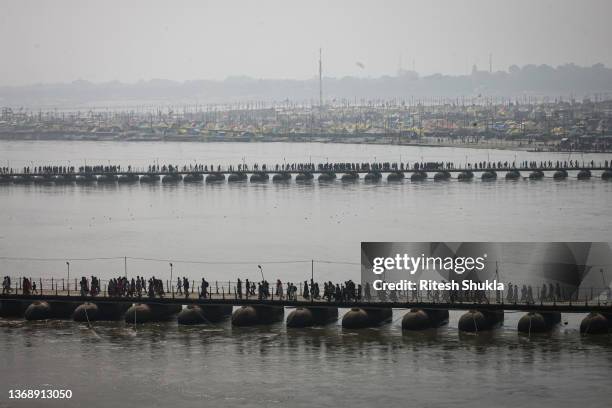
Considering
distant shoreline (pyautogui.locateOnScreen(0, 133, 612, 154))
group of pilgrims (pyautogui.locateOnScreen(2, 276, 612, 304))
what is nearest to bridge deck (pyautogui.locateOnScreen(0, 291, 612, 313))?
group of pilgrims (pyautogui.locateOnScreen(2, 276, 612, 304))

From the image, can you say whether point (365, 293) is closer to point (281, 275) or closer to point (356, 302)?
point (356, 302)

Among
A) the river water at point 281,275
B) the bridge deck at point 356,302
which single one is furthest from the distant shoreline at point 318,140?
the bridge deck at point 356,302

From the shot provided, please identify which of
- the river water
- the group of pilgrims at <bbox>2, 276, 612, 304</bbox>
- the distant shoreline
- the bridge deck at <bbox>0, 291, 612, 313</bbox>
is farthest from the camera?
the distant shoreline

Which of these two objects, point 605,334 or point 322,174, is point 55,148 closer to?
point 322,174

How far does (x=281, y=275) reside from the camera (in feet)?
152

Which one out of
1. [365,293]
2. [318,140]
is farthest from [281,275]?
[318,140]

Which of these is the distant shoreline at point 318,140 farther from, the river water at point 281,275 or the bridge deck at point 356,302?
the bridge deck at point 356,302

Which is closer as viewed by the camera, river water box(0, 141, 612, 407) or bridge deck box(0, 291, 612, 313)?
river water box(0, 141, 612, 407)

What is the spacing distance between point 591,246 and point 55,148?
11626 cm

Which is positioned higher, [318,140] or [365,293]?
[365,293]

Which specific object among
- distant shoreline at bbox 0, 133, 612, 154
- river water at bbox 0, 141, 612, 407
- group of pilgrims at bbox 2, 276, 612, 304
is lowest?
river water at bbox 0, 141, 612, 407

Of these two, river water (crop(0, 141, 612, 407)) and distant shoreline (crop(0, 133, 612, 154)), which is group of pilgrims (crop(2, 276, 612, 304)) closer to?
river water (crop(0, 141, 612, 407))

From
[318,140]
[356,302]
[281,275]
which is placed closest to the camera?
[356,302]

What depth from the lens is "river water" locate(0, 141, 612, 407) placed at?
102ft
